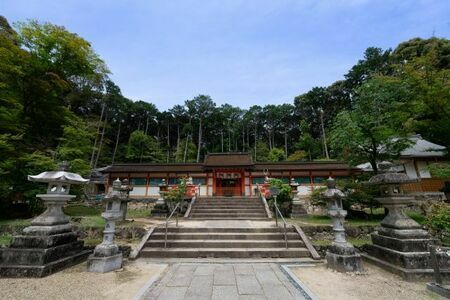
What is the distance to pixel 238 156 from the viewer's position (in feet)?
62.7

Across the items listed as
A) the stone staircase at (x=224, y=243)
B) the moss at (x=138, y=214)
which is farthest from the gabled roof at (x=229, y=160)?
the stone staircase at (x=224, y=243)

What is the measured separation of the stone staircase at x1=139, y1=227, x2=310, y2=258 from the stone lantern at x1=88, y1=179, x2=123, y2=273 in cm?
108

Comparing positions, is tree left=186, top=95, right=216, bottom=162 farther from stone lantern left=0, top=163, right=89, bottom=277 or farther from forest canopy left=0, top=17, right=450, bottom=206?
stone lantern left=0, top=163, right=89, bottom=277

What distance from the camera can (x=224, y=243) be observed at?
6281mm

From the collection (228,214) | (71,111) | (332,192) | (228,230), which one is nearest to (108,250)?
(228,230)

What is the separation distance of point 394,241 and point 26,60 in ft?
61.8

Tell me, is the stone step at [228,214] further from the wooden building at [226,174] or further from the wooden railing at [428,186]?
the wooden railing at [428,186]

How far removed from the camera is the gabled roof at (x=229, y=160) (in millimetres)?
16609

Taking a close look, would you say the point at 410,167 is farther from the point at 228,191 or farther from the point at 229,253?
the point at 229,253

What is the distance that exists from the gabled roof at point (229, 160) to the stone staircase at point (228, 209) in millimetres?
4412

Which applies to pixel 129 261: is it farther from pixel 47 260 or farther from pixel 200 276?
pixel 200 276

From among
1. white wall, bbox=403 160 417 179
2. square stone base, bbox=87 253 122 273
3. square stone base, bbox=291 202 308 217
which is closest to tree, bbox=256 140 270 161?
white wall, bbox=403 160 417 179

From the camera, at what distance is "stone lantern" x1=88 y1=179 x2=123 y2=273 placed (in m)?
4.55

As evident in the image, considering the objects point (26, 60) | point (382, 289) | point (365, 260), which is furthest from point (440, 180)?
point (26, 60)
